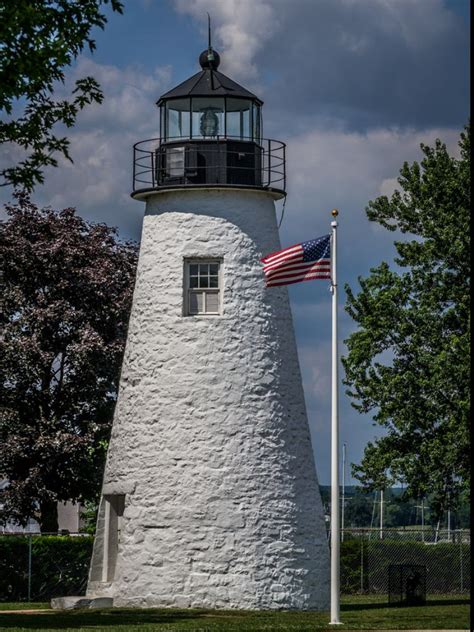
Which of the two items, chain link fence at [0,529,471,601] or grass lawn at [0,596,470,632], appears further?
chain link fence at [0,529,471,601]

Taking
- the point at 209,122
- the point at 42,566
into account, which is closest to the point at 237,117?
the point at 209,122

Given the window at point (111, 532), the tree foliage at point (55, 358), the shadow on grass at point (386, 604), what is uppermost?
the tree foliage at point (55, 358)

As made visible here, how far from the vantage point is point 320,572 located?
3067cm

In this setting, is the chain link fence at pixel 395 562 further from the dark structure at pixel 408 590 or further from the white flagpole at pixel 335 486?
the white flagpole at pixel 335 486

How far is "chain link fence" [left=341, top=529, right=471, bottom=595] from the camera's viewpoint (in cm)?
4031

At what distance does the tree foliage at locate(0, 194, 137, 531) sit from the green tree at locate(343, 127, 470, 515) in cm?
698

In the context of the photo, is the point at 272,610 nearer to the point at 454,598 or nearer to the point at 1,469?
the point at 454,598

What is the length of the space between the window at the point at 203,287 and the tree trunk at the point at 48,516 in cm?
1110

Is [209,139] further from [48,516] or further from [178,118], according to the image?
[48,516]

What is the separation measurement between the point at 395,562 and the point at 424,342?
794 cm

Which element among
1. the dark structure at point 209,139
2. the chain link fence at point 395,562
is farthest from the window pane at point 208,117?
the chain link fence at point 395,562

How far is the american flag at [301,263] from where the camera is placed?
91.5 feet

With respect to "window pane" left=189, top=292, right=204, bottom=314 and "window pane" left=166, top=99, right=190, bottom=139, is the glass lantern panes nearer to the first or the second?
"window pane" left=166, top=99, right=190, bottom=139

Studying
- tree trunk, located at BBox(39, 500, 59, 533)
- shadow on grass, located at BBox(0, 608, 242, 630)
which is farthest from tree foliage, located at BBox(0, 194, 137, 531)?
shadow on grass, located at BBox(0, 608, 242, 630)
